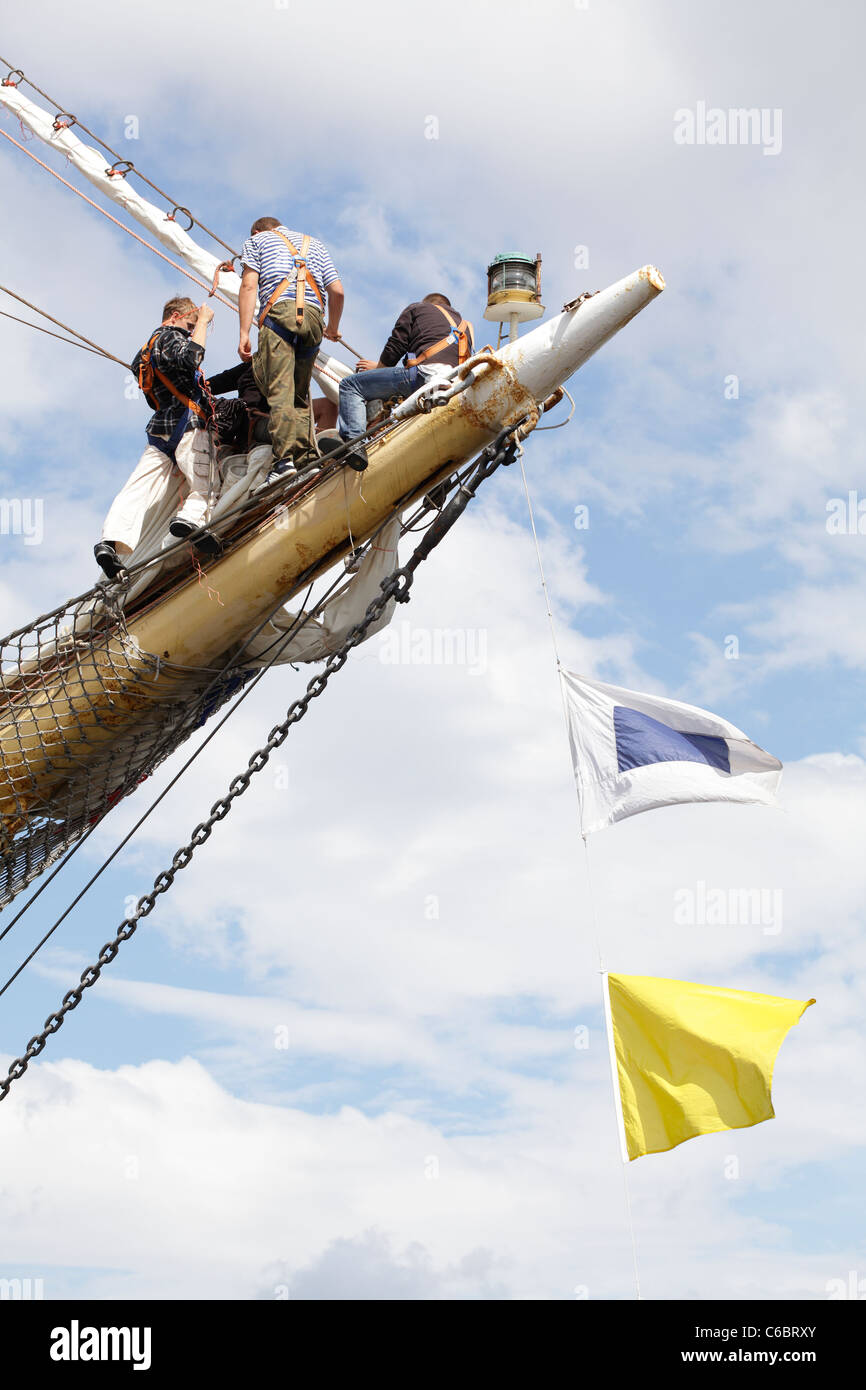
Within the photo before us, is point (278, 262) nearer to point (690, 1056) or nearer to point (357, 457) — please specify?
point (357, 457)

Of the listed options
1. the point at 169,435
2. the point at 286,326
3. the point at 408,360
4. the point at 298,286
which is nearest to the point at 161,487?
the point at 169,435

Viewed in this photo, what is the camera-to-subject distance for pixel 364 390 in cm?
1038

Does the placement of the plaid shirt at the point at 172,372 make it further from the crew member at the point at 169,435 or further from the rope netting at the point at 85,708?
the rope netting at the point at 85,708

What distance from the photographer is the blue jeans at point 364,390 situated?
1030cm

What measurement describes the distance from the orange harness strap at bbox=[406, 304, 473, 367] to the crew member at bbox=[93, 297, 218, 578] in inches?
58.8

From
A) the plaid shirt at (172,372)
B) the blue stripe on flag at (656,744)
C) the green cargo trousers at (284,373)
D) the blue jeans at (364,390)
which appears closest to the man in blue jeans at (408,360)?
the blue jeans at (364,390)

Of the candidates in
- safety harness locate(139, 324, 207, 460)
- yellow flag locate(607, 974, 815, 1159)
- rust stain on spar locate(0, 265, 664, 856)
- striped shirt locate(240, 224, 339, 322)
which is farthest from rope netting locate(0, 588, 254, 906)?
yellow flag locate(607, 974, 815, 1159)

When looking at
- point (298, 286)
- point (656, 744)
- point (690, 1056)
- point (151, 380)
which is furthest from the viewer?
point (151, 380)

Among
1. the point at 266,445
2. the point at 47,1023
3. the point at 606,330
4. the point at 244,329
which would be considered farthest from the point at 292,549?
the point at 47,1023

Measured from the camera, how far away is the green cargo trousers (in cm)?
1039

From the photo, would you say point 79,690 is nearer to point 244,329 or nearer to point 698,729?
point 244,329

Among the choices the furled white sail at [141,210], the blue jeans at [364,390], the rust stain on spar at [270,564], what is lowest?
the rust stain on spar at [270,564]

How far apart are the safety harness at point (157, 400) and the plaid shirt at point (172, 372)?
0.05ft

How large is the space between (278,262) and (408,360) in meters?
1.07
